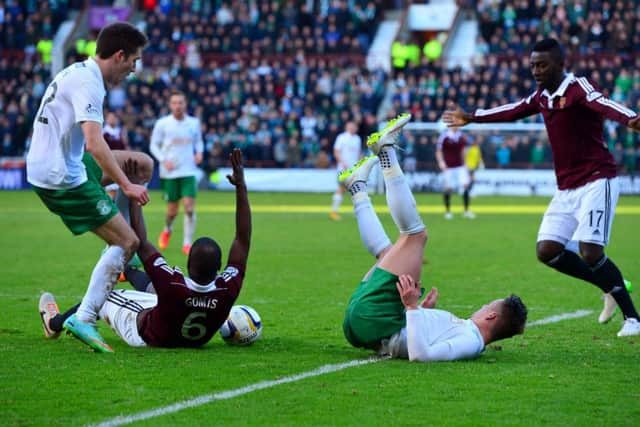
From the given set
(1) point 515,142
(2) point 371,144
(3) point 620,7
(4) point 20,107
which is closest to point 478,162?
(1) point 515,142

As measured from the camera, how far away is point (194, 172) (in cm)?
1841

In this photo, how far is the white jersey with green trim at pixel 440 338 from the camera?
7695mm

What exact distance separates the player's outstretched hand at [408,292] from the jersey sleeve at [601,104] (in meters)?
2.39

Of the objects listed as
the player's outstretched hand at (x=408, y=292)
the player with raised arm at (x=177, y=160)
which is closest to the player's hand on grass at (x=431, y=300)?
the player's outstretched hand at (x=408, y=292)

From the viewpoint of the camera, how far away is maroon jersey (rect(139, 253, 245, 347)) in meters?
7.97

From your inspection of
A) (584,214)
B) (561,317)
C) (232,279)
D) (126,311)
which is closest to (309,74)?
(561,317)

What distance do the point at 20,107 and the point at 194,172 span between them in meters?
25.8

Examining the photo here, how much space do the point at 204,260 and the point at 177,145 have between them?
1056 cm

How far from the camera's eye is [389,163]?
8.67 meters

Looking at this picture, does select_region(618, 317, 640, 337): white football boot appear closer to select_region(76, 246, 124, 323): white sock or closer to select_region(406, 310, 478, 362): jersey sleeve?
select_region(406, 310, 478, 362): jersey sleeve

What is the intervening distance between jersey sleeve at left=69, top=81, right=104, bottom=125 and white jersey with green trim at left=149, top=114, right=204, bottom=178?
32.9 feet

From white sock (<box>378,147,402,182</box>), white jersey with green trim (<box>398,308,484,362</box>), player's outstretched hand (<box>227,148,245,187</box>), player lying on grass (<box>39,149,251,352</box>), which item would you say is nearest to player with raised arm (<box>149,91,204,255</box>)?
player lying on grass (<box>39,149,251,352</box>)

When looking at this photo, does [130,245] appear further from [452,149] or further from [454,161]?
[452,149]

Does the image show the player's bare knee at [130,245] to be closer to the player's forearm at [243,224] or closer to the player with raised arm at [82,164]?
the player with raised arm at [82,164]
